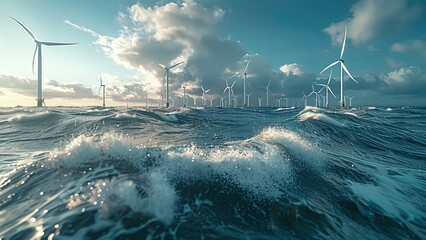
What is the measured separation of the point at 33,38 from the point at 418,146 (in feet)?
353

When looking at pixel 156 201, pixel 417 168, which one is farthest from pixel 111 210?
pixel 417 168

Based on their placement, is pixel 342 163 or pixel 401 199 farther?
pixel 342 163

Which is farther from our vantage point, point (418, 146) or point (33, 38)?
point (33, 38)

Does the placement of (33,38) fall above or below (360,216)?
above

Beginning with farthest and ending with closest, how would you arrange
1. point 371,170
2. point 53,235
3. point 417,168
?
point 417,168, point 371,170, point 53,235

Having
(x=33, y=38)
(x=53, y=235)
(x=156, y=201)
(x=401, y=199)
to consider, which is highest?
(x=33, y=38)

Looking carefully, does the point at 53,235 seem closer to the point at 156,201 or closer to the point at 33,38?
the point at 156,201

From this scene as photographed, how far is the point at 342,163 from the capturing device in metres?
12.4

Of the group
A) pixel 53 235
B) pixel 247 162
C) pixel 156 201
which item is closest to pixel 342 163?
pixel 247 162

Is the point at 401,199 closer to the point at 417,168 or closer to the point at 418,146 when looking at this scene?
the point at 417,168

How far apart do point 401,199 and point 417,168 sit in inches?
260

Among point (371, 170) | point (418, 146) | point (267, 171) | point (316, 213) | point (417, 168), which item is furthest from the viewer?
point (418, 146)

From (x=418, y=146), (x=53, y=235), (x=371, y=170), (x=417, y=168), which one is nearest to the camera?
(x=53, y=235)

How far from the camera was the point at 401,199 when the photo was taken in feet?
27.6
